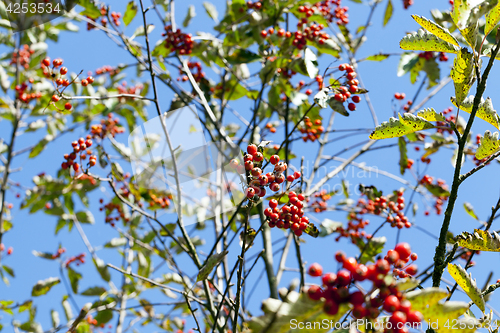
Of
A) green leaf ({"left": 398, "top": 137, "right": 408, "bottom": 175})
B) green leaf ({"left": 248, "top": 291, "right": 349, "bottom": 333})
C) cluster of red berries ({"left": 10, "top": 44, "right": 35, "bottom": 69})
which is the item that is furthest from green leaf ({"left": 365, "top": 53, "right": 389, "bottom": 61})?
cluster of red berries ({"left": 10, "top": 44, "right": 35, "bottom": 69})

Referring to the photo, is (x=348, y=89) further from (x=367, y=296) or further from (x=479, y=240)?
(x=367, y=296)

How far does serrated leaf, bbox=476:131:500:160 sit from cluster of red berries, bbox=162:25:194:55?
2.49 metres

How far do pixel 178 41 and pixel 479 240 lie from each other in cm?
278

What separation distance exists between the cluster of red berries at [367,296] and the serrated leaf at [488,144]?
2.59ft

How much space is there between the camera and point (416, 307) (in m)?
0.97

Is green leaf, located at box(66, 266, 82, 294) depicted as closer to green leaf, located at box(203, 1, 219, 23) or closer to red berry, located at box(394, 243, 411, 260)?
green leaf, located at box(203, 1, 219, 23)

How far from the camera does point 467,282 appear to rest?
123 centimetres

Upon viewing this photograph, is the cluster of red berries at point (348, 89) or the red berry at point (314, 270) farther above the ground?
the cluster of red berries at point (348, 89)

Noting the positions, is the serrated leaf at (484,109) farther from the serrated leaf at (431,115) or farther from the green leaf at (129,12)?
the green leaf at (129,12)

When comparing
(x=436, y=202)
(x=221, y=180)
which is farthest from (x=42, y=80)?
(x=436, y=202)

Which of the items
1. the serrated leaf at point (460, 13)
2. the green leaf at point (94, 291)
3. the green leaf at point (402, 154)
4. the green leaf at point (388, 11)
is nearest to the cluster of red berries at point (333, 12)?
the green leaf at point (388, 11)

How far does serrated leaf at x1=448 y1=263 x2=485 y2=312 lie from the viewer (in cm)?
122

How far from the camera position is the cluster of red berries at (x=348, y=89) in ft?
6.83

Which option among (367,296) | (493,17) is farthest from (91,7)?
(367,296)
